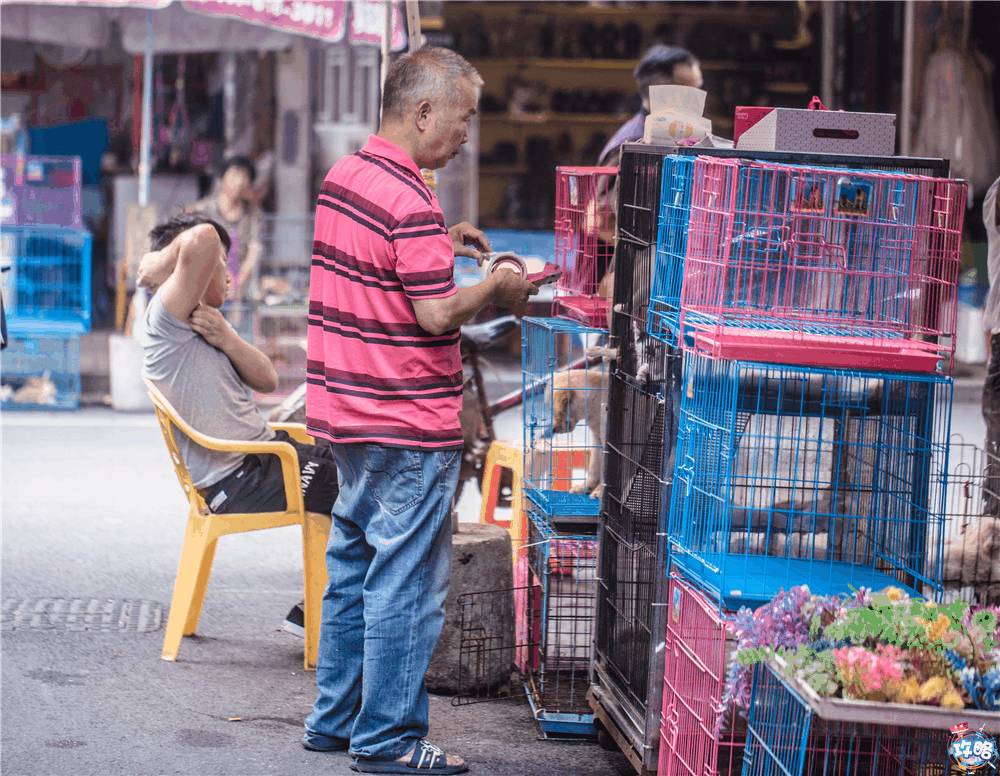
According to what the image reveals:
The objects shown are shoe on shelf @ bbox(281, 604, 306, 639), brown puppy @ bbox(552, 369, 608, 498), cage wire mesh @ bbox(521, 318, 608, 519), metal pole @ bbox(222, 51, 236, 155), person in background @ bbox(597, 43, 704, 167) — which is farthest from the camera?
metal pole @ bbox(222, 51, 236, 155)

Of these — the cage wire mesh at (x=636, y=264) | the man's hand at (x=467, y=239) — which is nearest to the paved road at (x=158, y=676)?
the cage wire mesh at (x=636, y=264)

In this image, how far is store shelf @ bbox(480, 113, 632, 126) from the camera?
1536 centimetres

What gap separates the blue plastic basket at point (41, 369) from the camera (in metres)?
11.4

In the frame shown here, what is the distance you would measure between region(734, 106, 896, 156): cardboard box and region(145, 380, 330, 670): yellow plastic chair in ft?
7.61

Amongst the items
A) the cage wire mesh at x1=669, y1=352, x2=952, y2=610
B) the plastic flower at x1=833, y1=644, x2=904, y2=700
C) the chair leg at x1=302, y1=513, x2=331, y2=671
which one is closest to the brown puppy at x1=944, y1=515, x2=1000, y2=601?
the cage wire mesh at x1=669, y1=352, x2=952, y2=610

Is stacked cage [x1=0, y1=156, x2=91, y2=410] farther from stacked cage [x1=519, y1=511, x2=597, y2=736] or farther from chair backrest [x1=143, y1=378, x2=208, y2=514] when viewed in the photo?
stacked cage [x1=519, y1=511, x2=597, y2=736]

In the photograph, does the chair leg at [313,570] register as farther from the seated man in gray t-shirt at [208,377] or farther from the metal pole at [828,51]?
the metal pole at [828,51]

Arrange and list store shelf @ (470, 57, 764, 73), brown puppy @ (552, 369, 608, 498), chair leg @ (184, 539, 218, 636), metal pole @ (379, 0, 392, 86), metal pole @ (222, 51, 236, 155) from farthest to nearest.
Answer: store shelf @ (470, 57, 764, 73)
metal pole @ (222, 51, 236, 155)
metal pole @ (379, 0, 392, 86)
chair leg @ (184, 539, 218, 636)
brown puppy @ (552, 369, 608, 498)

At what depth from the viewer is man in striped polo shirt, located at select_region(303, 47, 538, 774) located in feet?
14.1

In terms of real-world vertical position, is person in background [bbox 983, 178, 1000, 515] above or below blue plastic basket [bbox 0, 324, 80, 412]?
above

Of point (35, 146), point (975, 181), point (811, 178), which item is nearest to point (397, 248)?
point (811, 178)

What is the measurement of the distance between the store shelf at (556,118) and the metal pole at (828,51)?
2.09 m

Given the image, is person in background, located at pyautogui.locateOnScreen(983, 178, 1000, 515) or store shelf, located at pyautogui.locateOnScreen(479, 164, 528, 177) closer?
person in background, located at pyautogui.locateOnScreen(983, 178, 1000, 515)

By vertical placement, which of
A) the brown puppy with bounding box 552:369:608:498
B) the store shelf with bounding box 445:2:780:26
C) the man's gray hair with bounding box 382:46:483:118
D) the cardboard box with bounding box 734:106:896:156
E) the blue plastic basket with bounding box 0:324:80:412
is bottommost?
the blue plastic basket with bounding box 0:324:80:412
